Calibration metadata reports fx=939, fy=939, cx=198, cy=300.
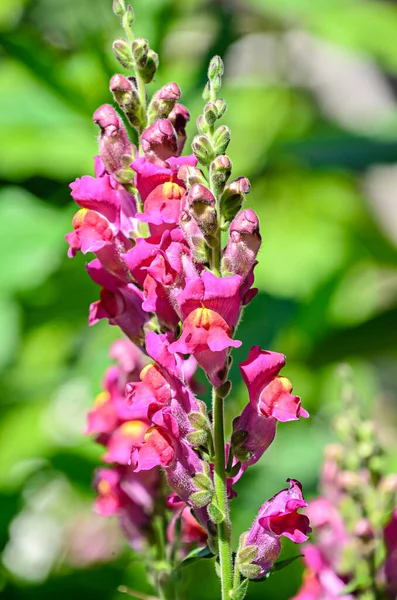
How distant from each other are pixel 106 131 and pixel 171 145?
0.30ft

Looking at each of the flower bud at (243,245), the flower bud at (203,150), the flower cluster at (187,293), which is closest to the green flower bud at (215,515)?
the flower cluster at (187,293)

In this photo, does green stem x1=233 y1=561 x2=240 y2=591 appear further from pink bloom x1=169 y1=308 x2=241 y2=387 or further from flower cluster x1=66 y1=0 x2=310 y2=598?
pink bloom x1=169 y1=308 x2=241 y2=387

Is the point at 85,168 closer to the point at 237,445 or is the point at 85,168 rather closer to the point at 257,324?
the point at 257,324

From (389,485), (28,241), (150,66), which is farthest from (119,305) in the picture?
(28,241)

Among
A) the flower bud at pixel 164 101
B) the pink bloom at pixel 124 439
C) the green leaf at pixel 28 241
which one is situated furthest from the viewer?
the green leaf at pixel 28 241

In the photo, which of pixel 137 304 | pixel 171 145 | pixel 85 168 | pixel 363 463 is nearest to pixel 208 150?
pixel 171 145

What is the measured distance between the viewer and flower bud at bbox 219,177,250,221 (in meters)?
0.87

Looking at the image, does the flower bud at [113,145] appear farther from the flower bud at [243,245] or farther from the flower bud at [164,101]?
the flower bud at [243,245]

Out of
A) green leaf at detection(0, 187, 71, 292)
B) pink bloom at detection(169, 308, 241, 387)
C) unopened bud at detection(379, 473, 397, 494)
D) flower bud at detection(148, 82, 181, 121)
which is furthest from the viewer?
green leaf at detection(0, 187, 71, 292)

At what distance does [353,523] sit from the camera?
1226mm

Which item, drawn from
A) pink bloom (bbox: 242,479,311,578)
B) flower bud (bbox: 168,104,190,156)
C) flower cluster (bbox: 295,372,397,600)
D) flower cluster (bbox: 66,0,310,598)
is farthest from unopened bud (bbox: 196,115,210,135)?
flower cluster (bbox: 295,372,397,600)

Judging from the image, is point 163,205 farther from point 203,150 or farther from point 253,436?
point 253,436

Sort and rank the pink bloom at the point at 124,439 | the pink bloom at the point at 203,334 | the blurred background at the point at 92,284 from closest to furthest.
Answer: the pink bloom at the point at 203,334 < the pink bloom at the point at 124,439 < the blurred background at the point at 92,284

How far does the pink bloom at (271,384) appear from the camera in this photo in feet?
2.89
